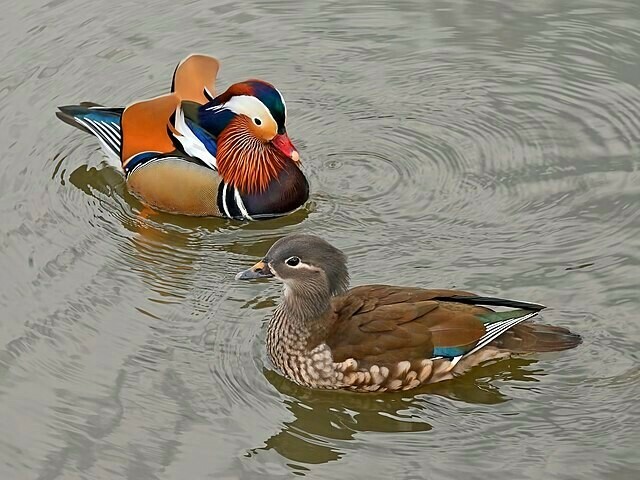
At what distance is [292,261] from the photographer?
7.21m

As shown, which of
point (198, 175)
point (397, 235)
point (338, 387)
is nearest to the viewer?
point (338, 387)

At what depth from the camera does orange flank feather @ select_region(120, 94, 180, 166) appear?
29.6 ft

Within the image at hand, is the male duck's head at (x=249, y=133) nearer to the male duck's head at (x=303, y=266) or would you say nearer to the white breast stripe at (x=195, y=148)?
the white breast stripe at (x=195, y=148)

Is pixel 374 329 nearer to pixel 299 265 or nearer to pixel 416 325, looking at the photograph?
pixel 416 325

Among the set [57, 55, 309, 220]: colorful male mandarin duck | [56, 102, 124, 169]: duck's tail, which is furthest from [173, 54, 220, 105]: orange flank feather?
[56, 102, 124, 169]: duck's tail

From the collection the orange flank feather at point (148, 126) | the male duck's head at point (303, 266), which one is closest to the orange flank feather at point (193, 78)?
the orange flank feather at point (148, 126)

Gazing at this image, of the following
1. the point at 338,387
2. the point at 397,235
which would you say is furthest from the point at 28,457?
the point at 397,235

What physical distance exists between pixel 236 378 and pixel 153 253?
58.8 inches

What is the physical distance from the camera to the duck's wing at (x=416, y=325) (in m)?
7.05

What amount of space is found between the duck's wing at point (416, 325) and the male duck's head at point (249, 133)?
6.37 ft

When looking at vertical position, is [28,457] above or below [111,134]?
below

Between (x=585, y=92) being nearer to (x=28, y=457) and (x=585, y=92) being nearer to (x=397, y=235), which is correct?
(x=397, y=235)

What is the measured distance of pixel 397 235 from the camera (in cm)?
835

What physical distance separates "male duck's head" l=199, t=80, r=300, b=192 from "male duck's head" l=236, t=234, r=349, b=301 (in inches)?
66.8
